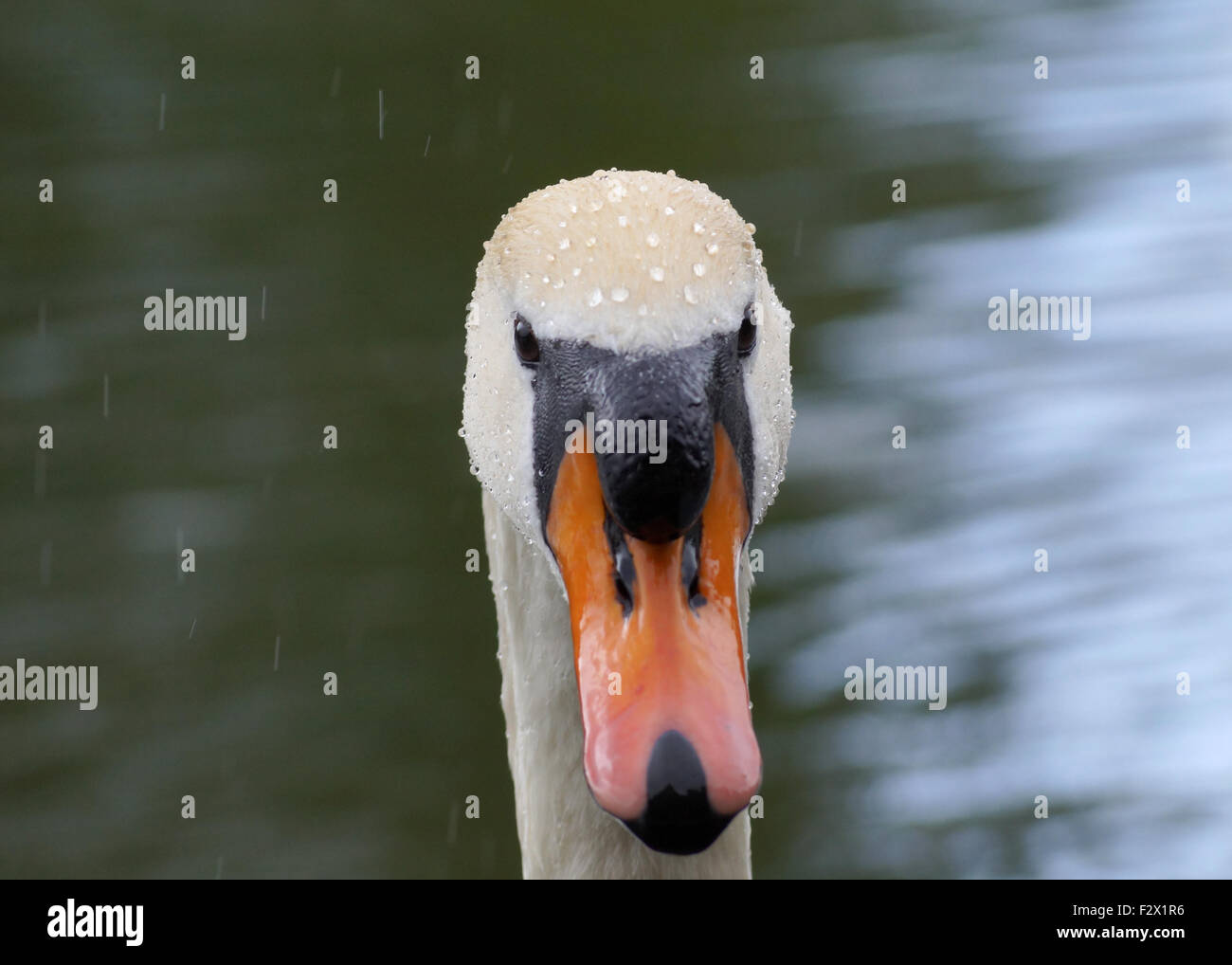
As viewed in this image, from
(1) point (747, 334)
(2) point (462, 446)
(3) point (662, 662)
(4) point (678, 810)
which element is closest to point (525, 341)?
(1) point (747, 334)

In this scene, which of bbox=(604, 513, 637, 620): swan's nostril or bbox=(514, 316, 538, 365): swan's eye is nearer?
bbox=(604, 513, 637, 620): swan's nostril

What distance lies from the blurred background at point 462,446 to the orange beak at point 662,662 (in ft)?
7.46

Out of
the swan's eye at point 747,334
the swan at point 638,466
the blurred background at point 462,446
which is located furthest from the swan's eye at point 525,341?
the blurred background at point 462,446

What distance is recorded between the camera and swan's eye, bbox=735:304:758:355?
2037 millimetres

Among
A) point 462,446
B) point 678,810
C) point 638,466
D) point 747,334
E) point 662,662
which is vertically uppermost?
point 462,446

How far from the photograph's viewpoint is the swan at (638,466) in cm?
178

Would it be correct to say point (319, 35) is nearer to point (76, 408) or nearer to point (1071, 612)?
point (76, 408)

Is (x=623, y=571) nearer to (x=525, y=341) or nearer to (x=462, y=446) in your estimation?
(x=525, y=341)

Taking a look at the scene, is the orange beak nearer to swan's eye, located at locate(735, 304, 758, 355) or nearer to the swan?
the swan

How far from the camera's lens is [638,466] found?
6.00 ft

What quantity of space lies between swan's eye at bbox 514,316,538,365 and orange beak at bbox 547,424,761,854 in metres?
0.20

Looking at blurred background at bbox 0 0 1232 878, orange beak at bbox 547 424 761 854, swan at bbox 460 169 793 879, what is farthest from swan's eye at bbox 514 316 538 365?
blurred background at bbox 0 0 1232 878

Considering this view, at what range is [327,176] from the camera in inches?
Result: 221

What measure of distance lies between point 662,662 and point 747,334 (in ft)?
1.71
